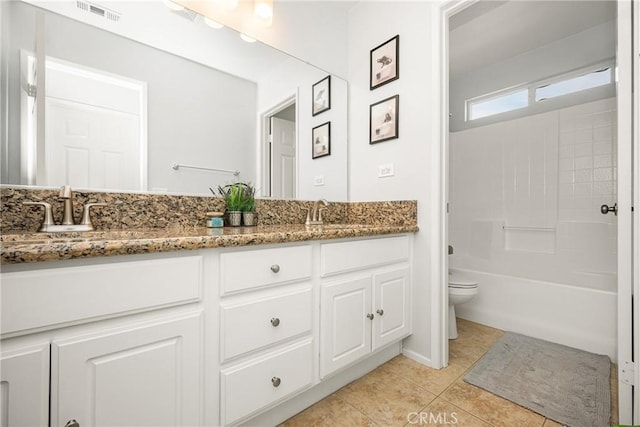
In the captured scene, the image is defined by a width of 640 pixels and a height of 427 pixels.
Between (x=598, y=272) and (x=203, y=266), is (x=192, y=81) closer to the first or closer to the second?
(x=203, y=266)

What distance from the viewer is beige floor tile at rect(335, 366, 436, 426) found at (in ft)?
3.98

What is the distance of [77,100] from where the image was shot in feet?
3.73

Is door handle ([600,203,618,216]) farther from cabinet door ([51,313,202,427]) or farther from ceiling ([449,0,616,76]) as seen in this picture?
cabinet door ([51,313,202,427])

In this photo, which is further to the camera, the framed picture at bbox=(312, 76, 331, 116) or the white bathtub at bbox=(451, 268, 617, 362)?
the framed picture at bbox=(312, 76, 331, 116)

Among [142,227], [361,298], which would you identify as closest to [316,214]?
[361,298]

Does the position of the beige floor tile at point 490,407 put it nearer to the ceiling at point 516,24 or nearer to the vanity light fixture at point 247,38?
the vanity light fixture at point 247,38

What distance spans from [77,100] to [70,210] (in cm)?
47

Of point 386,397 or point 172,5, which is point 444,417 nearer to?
point 386,397

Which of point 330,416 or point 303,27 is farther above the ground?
point 303,27

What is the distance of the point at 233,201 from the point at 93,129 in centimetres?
65

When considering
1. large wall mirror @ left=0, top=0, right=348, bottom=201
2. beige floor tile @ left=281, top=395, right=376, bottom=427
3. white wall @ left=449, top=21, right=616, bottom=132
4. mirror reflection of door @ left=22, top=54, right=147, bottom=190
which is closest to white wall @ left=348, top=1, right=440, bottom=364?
large wall mirror @ left=0, top=0, right=348, bottom=201

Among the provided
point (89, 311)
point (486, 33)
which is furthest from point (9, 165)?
point (486, 33)

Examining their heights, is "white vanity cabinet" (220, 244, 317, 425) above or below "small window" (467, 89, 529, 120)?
below

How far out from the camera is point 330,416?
1205 mm
